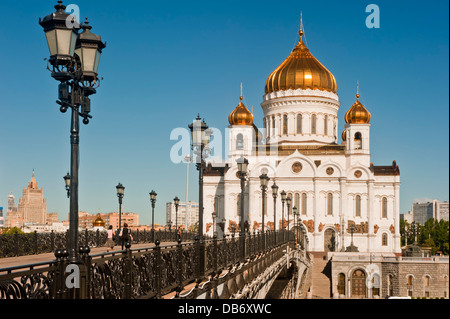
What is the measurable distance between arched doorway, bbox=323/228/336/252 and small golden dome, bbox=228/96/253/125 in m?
14.6

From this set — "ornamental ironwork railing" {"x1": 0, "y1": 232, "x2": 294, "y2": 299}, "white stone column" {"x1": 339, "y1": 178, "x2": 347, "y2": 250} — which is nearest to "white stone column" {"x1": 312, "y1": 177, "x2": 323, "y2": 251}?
"white stone column" {"x1": 339, "y1": 178, "x2": 347, "y2": 250}

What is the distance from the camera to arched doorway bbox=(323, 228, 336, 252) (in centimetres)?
6000

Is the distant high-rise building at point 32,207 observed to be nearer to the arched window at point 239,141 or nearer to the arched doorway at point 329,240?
the arched window at point 239,141

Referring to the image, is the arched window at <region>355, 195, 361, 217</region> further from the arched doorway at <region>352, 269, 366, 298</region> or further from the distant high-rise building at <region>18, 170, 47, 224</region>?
the distant high-rise building at <region>18, 170, 47, 224</region>

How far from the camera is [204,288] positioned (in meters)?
12.8

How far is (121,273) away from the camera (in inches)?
352

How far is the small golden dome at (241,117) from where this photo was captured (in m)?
65.6

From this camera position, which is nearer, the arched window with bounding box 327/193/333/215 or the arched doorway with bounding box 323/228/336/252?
the arched doorway with bounding box 323/228/336/252

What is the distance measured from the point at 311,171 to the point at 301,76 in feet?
37.2

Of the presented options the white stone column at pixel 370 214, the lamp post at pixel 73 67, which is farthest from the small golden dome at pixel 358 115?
the lamp post at pixel 73 67

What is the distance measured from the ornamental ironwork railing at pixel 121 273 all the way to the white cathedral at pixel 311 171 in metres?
43.0

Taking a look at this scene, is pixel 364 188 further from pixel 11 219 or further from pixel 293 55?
pixel 11 219

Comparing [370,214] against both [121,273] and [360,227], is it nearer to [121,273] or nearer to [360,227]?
[360,227]
